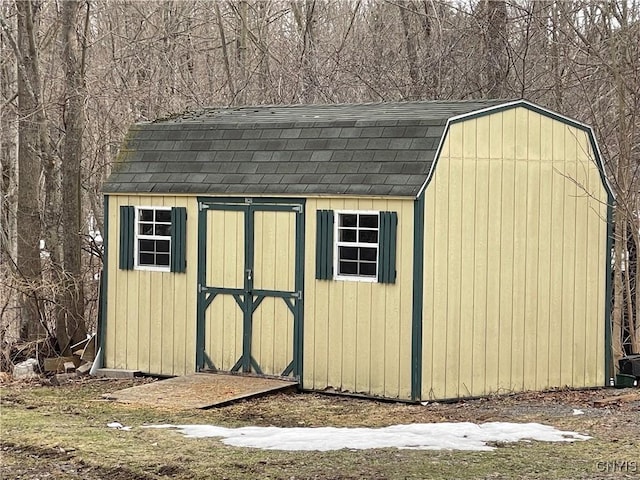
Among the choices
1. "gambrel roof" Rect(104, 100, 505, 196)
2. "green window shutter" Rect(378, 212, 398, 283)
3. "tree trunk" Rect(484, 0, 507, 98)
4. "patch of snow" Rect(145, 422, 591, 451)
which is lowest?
"patch of snow" Rect(145, 422, 591, 451)

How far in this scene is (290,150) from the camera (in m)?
14.4

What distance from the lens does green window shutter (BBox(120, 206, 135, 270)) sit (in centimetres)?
1535

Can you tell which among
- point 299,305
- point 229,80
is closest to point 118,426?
point 299,305

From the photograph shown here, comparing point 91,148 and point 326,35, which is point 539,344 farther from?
point 326,35

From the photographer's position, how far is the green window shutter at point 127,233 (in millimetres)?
15351

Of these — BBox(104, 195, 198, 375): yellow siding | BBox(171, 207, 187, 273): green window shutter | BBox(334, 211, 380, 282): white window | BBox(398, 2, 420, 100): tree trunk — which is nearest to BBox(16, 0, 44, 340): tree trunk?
BBox(104, 195, 198, 375): yellow siding

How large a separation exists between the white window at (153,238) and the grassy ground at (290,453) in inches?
75.6

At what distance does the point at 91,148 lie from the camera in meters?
22.2

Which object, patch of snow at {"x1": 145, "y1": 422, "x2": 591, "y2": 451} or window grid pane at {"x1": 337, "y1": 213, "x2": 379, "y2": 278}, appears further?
window grid pane at {"x1": 337, "y1": 213, "x2": 379, "y2": 278}

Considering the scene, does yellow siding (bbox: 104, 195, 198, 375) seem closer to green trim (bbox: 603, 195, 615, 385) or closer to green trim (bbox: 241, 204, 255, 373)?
green trim (bbox: 241, 204, 255, 373)

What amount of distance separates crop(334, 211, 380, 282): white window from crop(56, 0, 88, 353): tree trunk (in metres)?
4.80

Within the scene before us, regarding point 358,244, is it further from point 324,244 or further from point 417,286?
point 417,286

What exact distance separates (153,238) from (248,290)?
1659 millimetres

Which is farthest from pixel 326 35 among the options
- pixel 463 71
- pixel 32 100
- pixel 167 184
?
pixel 167 184
